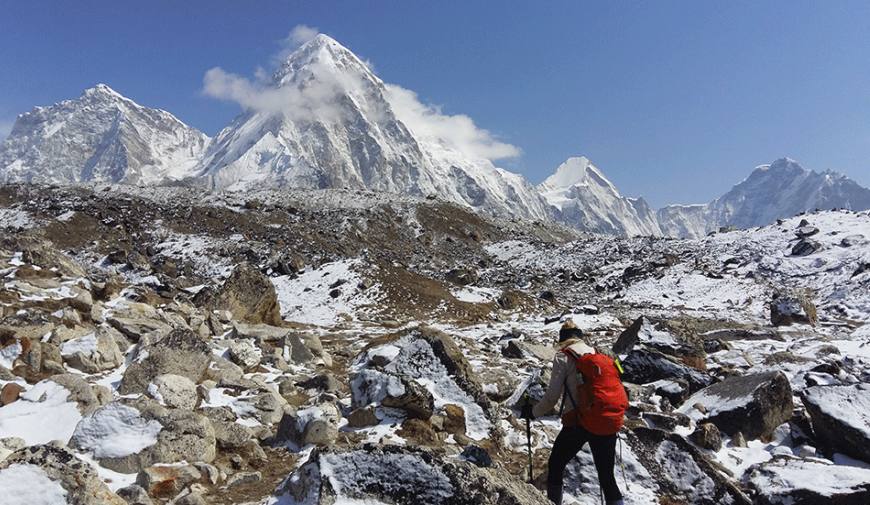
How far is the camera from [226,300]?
2009cm

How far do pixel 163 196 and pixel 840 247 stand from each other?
62.4m

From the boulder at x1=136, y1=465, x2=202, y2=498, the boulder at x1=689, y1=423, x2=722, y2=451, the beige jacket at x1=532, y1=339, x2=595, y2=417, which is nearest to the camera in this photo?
the boulder at x1=136, y1=465, x2=202, y2=498

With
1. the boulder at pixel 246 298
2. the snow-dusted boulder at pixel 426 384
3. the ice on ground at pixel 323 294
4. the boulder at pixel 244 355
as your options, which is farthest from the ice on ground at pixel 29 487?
the ice on ground at pixel 323 294

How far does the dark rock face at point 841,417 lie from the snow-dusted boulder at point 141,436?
32.0 ft

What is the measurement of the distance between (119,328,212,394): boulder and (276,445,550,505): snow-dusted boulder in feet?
16.3

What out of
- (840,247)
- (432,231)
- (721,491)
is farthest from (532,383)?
(432,231)

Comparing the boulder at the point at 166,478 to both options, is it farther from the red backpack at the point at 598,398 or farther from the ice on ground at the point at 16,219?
the ice on ground at the point at 16,219

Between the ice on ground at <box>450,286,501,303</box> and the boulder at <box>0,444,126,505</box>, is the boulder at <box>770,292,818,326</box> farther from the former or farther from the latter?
the boulder at <box>0,444,126,505</box>

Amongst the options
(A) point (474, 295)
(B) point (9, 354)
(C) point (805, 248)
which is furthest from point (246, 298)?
(C) point (805, 248)

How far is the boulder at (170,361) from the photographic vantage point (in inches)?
341

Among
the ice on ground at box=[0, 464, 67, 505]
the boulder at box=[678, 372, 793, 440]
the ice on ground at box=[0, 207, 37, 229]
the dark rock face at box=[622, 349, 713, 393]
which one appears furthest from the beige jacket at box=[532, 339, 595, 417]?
the ice on ground at box=[0, 207, 37, 229]

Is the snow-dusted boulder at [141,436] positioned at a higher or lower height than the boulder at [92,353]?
lower

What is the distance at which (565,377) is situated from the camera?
6031mm

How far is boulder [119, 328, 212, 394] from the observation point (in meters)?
8.66
